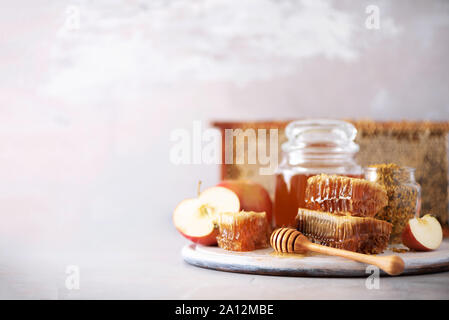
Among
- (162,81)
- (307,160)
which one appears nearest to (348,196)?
(307,160)

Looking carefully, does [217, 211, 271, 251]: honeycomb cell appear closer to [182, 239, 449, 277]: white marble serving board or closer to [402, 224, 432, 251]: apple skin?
[182, 239, 449, 277]: white marble serving board

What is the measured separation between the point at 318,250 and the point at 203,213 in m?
0.31

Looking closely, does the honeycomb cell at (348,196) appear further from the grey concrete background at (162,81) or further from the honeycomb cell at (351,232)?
the grey concrete background at (162,81)

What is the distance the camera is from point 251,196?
46.6 inches

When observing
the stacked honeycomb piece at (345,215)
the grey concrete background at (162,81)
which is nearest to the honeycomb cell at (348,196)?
the stacked honeycomb piece at (345,215)

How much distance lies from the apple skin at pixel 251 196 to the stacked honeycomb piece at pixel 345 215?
206 mm

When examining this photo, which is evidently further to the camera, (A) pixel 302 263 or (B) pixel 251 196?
(B) pixel 251 196

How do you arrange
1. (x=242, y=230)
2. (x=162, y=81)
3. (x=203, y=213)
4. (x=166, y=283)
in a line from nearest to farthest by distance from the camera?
1. (x=166, y=283)
2. (x=242, y=230)
3. (x=203, y=213)
4. (x=162, y=81)

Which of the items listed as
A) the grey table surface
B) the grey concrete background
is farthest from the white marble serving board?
the grey concrete background

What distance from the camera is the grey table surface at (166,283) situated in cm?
75

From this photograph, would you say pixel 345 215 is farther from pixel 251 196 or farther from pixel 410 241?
pixel 251 196

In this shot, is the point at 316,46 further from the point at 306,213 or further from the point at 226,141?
the point at 306,213
